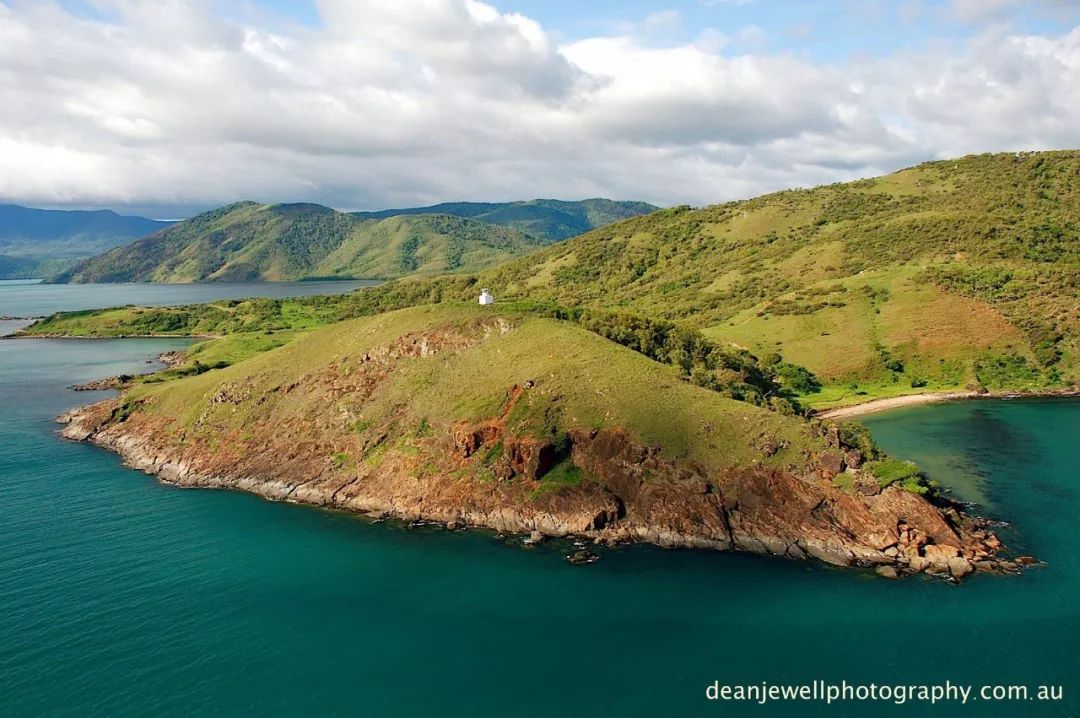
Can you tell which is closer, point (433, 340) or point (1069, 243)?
point (433, 340)

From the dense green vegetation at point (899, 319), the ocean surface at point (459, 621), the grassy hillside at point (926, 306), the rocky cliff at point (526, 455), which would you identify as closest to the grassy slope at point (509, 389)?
the rocky cliff at point (526, 455)

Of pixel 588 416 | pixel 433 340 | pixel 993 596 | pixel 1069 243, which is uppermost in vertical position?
pixel 1069 243

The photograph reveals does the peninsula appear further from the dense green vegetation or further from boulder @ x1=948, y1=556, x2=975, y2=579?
the dense green vegetation

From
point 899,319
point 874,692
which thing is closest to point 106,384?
point 874,692

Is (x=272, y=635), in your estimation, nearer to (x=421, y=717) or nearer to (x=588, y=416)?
(x=421, y=717)

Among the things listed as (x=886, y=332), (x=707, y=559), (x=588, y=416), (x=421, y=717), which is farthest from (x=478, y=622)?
(x=886, y=332)

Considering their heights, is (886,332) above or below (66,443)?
above

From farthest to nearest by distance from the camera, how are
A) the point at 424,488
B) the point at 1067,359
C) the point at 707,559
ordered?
the point at 1067,359, the point at 424,488, the point at 707,559
